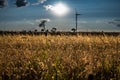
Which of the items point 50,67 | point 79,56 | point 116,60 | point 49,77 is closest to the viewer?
point 49,77

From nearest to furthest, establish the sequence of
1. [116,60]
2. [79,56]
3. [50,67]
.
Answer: [50,67], [116,60], [79,56]

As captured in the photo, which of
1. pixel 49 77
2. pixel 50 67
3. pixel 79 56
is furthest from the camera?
pixel 79 56

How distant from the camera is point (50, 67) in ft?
24.7

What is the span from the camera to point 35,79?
7.21 m

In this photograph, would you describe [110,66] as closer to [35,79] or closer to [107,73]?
[107,73]

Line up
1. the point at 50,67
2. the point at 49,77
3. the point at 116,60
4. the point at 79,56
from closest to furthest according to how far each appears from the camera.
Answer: the point at 49,77, the point at 50,67, the point at 116,60, the point at 79,56

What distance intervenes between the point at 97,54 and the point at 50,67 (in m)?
2.20

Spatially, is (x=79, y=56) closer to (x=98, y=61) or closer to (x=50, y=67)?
(x=98, y=61)

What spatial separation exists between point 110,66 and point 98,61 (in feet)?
1.97

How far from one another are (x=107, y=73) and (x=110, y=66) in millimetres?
261

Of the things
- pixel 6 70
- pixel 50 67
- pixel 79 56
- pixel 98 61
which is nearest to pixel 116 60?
pixel 98 61

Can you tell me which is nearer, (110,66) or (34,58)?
(110,66)

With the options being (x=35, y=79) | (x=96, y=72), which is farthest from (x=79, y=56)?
(x=35, y=79)

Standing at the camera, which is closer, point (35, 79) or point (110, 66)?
point (35, 79)
